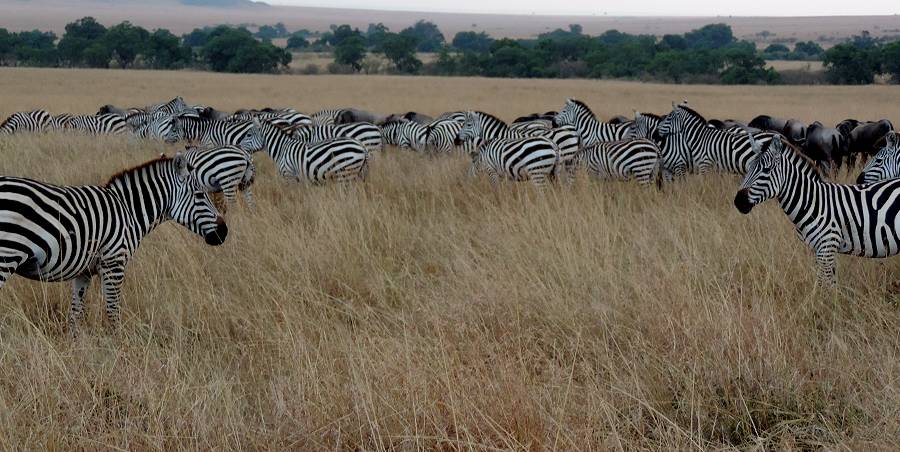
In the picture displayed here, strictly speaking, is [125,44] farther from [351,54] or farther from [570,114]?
[570,114]

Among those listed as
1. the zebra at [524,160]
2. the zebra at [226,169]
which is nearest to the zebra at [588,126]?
the zebra at [524,160]

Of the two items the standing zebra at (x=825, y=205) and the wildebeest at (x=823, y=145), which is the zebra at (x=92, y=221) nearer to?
the standing zebra at (x=825, y=205)

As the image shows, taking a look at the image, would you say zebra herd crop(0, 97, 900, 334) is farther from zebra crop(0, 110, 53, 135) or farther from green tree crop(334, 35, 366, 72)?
green tree crop(334, 35, 366, 72)

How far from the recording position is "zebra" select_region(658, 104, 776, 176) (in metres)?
11.4

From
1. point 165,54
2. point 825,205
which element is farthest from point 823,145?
point 165,54

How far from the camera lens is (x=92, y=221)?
5.30 metres

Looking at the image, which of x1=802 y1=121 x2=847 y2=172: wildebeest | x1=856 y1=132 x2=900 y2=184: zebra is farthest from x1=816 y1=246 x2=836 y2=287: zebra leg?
x1=802 y1=121 x2=847 y2=172: wildebeest

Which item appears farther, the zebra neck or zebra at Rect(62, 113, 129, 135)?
zebra at Rect(62, 113, 129, 135)

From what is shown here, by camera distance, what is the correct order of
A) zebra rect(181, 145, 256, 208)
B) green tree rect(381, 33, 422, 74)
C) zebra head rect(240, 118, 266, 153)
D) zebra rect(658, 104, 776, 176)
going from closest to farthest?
zebra rect(181, 145, 256, 208) → zebra rect(658, 104, 776, 176) → zebra head rect(240, 118, 266, 153) → green tree rect(381, 33, 422, 74)

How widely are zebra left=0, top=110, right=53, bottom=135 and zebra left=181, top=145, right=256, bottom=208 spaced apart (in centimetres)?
900

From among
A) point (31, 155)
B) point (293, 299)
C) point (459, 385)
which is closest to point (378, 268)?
point (293, 299)

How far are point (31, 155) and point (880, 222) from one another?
1190cm

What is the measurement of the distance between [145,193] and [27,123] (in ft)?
45.7

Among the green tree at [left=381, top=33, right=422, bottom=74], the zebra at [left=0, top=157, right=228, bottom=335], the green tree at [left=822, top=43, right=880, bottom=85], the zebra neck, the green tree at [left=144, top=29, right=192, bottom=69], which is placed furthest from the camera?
the green tree at [left=381, top=33, right=422, bottom=74]
